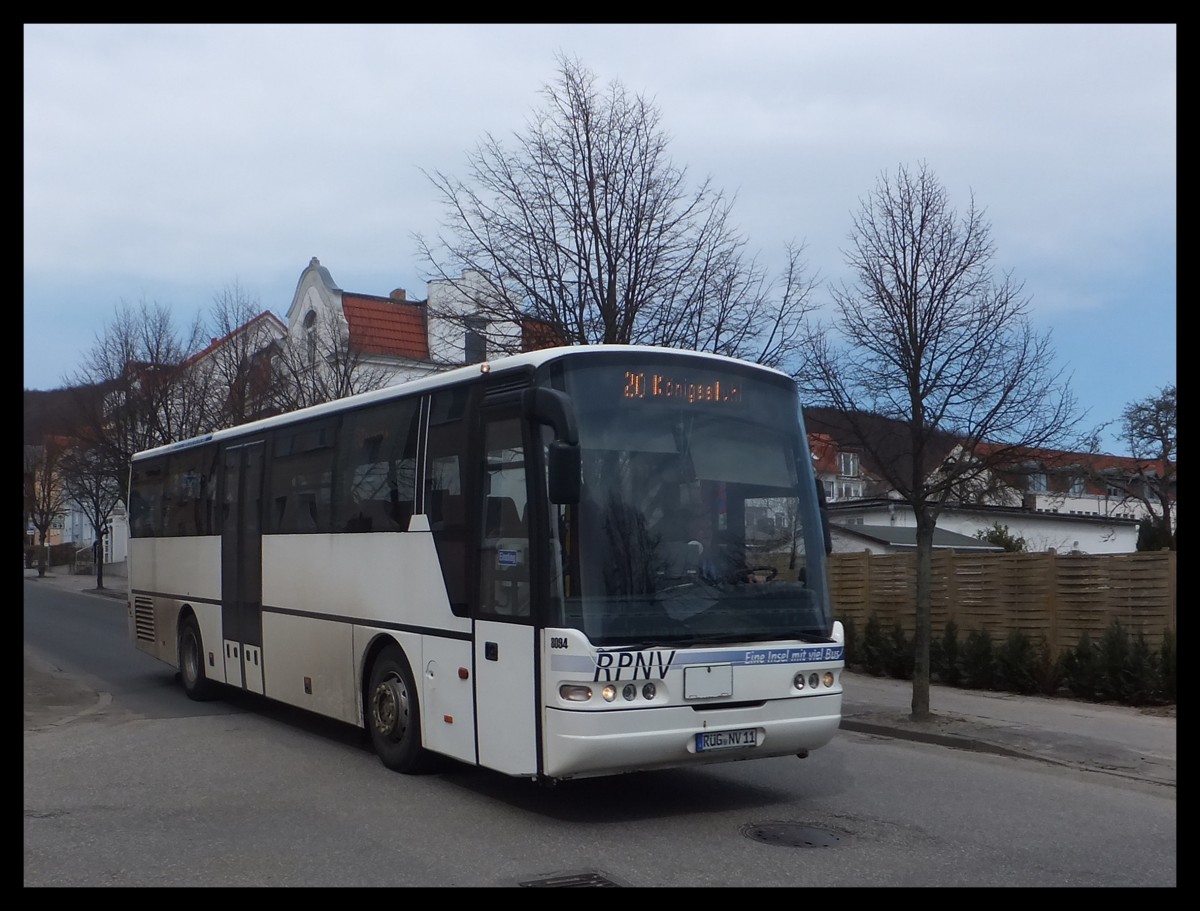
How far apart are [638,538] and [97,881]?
3726 millimetres

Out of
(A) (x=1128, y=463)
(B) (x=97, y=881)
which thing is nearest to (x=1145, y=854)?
(B) (x=97, y=881)

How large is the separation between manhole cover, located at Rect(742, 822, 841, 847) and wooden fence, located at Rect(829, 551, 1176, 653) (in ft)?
27.8

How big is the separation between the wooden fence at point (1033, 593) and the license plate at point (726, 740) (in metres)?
8.43

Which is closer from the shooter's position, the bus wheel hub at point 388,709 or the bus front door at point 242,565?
the bus wheel hub at point 388,709

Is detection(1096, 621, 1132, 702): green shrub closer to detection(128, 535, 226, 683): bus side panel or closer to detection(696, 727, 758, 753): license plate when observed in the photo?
detection(696, 727, 758, 753): license plate

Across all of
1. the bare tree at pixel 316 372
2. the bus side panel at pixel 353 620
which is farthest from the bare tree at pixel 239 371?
the bus side panel at pixel 353 620

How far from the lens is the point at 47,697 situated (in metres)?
15.4

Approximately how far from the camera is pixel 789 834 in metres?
7.68

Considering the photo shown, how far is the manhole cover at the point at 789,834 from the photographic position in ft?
24.4

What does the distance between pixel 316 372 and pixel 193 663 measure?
1579 cm

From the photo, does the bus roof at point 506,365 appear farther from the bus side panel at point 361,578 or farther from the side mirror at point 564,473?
the bus side panel at point 361,578

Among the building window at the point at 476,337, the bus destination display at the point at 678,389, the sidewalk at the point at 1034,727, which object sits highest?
the building window at the point at 476,337

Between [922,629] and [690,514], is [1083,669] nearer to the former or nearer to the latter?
[922,629]
